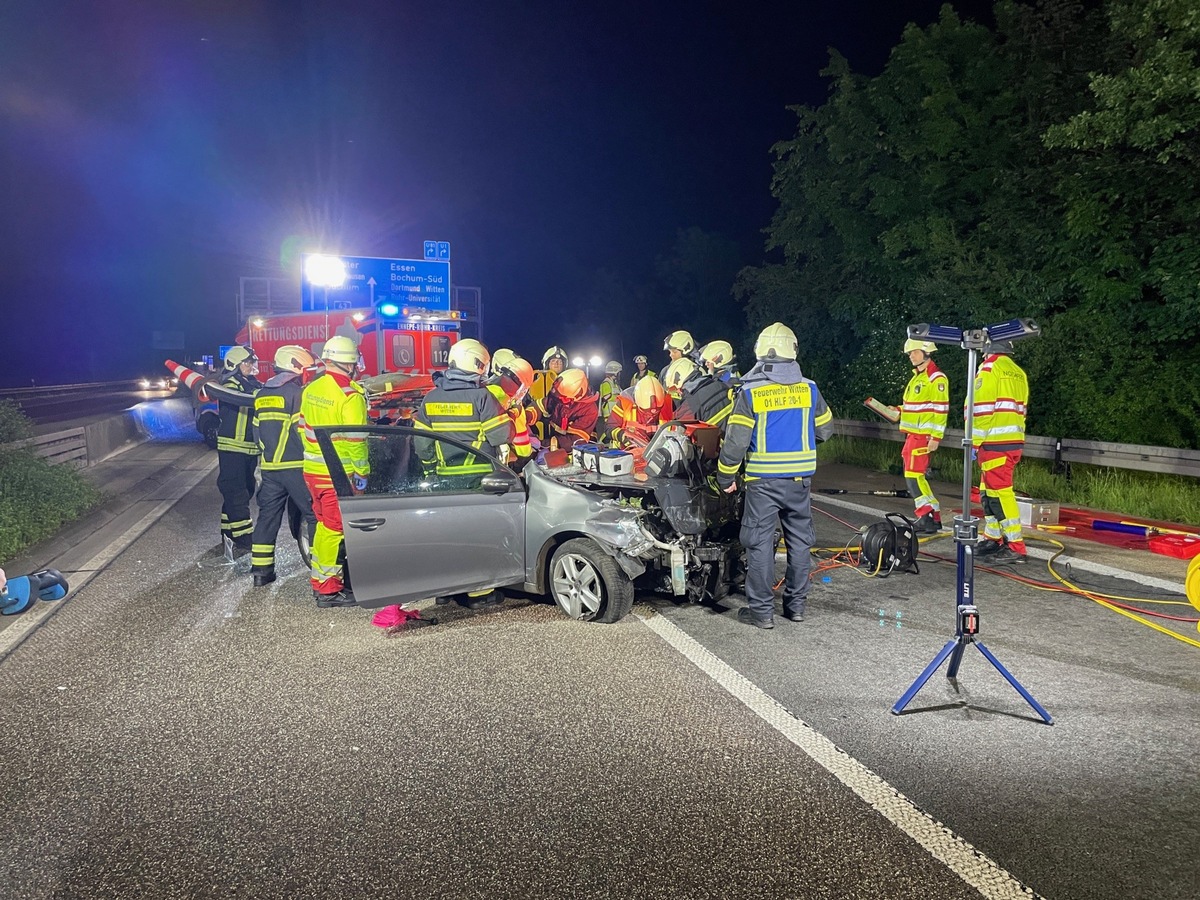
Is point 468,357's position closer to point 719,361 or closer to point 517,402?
point 517,402

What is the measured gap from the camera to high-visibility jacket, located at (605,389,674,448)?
7.48 metres

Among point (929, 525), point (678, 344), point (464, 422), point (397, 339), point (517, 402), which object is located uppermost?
point (397, 339)

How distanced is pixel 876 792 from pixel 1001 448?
4673 millimetres

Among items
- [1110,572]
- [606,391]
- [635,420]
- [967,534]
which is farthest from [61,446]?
[1110,572]

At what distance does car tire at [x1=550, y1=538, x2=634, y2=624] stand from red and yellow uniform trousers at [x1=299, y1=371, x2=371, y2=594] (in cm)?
160

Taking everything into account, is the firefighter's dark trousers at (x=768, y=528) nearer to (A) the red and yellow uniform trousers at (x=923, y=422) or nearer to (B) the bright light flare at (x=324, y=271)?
(A) the red and yellow uniform trousers at (x=923, y=422)

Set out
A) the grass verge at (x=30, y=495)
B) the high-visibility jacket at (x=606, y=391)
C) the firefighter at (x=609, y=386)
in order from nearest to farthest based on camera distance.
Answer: the grass verge at (x=30, y=495) < the high-visibility jacket at (x=606, y=391) < the firefighter at (x=609, y=386)

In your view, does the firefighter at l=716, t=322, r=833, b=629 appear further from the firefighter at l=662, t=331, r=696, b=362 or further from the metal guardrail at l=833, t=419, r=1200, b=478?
the metal guardrail at l=833, t=419, r=1200, b=478

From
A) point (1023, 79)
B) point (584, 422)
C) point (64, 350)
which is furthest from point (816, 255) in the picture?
point (64, 350)

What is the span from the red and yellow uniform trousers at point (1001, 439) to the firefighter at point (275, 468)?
570cm

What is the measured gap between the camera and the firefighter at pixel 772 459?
16.9 ft

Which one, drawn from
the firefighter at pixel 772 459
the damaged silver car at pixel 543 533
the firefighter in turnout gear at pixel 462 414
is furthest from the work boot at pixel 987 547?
the firefighter in turnout gear at pixel 462 414

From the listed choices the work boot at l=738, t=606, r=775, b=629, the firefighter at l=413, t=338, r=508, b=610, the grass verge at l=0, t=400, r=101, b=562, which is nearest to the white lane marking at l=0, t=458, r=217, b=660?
the grass verge at l=0, t=400, r=101, b=562

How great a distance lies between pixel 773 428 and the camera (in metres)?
5.16
